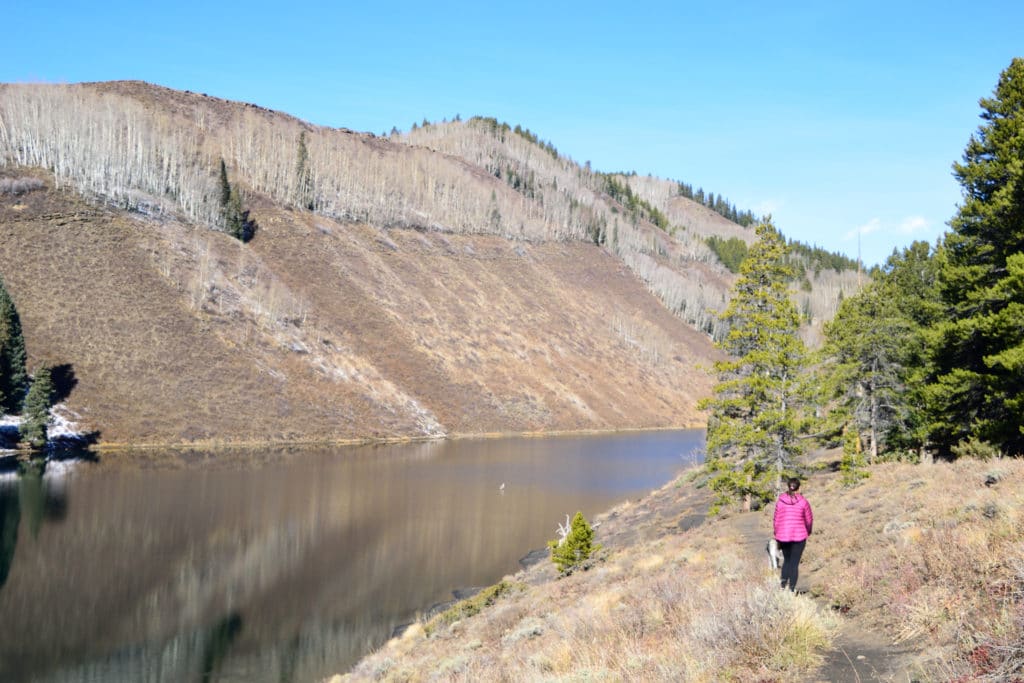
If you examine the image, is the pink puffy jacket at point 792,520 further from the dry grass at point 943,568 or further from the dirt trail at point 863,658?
the dirt trail at point 863,658

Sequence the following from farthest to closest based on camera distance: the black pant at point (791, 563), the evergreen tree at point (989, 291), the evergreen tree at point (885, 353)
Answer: the evergreen tree at point (885, 353), the evergreen tree at point (989, 291), the black pant at point (791, 563)

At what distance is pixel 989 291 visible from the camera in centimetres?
2091

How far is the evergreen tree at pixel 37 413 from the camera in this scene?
57.1 m

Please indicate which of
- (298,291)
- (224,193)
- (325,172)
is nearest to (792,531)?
(298,291)

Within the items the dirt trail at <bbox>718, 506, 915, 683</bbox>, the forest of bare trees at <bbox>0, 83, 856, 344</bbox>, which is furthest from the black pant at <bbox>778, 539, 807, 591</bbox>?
the forest of bare trees at <bbox>0, 83, 856, 344</bbox>

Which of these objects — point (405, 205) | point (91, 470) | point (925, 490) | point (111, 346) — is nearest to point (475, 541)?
point (925, 490)

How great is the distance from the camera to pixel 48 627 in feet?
73.0

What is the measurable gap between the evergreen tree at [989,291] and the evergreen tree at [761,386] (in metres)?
4.34

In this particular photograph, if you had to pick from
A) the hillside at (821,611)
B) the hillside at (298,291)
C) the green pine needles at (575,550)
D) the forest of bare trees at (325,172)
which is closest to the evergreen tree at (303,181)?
the forest of bare trees at (325,172)

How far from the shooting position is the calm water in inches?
848

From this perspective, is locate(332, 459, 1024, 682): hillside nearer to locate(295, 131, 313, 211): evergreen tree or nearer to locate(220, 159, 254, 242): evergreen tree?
locate(220, 159, 254, 242): evergreen tree

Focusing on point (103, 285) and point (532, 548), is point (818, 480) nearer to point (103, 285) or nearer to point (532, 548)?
point (532, 548)

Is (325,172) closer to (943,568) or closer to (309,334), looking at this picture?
(309,334)

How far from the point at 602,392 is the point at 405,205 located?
49697mm
